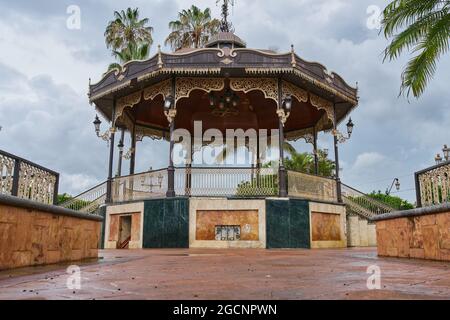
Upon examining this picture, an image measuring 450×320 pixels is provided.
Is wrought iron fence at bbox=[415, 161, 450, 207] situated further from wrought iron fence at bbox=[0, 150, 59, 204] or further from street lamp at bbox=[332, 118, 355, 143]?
street lamp at bbox=[332, 118, 355, 143]

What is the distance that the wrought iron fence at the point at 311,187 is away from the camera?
13840 mm

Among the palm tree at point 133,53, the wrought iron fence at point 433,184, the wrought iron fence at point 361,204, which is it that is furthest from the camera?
the palm tree at point 133,53

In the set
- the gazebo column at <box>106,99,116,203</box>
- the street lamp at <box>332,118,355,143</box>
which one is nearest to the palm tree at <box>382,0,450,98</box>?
the street lamp at <box>332,118,355,143</box>

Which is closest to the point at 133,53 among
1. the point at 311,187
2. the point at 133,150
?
the point at 133,150

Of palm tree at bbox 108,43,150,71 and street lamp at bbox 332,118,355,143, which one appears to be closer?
street lamp at bbox 332,118,355,143

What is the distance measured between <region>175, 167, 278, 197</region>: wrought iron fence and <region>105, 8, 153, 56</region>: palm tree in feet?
56.4

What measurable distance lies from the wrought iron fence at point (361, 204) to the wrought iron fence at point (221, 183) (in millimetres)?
5232

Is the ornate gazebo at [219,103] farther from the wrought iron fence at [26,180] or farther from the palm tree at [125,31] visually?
the palm tree at [125,31]

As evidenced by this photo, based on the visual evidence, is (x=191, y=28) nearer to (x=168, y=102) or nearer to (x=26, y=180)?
(x=168, y=102)

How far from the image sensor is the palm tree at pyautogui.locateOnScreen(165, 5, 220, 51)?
26.4 meters

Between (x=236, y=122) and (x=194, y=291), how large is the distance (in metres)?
16.7

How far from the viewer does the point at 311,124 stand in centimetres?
1875

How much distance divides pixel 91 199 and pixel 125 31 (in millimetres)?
15814

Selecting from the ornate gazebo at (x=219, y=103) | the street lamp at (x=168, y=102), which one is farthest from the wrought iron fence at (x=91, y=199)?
the street lamp at (x=168, y=102)
